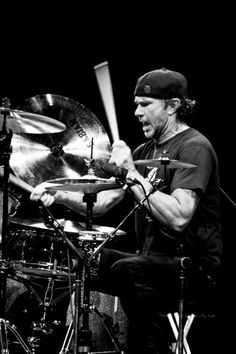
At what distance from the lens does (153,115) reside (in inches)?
144

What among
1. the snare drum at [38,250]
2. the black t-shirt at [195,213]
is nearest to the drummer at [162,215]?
the black t-shirt at [195,213]

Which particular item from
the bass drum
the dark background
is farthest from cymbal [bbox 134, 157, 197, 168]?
the dark background

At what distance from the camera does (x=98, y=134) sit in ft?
13.2

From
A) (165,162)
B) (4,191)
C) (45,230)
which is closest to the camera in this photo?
(165,162)

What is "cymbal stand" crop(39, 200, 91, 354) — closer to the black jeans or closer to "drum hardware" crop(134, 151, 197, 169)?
the black jeans

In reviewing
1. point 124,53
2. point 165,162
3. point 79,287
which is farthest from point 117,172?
point 124,53


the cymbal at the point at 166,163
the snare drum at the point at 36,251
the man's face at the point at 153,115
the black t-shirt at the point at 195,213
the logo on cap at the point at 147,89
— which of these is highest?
the logo on cap at the point at 147,89

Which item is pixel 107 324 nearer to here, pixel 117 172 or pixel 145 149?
pixel 145 149

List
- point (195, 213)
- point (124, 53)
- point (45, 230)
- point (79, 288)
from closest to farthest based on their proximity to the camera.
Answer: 1. point (79, 288)
2. point (195, 213)
3. point (45, 230)
4. point (124, 53)

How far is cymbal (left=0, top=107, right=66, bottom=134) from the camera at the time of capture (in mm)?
3318

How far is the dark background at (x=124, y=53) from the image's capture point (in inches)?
179

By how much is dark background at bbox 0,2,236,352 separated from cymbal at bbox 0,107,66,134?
128cm

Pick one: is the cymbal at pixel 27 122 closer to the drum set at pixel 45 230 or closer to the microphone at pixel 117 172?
the drum set at pixel 45 230

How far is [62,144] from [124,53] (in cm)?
109
